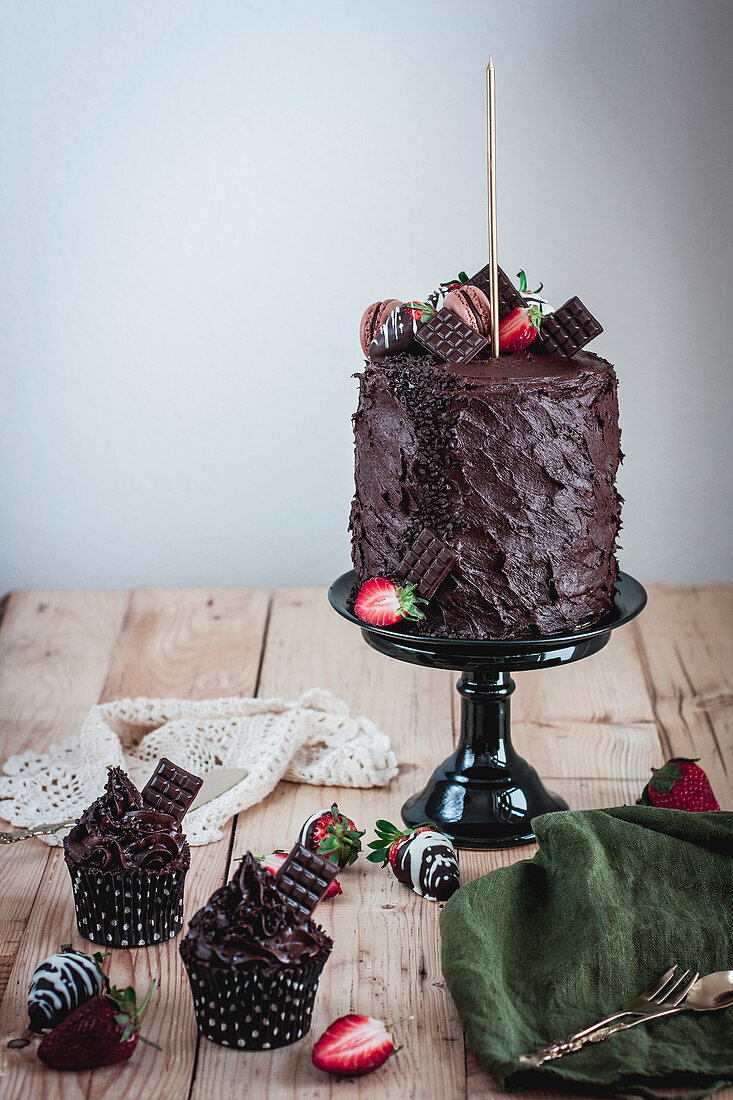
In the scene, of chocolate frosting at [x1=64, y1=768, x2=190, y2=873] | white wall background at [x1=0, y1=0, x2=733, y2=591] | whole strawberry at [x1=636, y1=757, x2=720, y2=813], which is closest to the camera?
chocolate frosting at [x1=64, y1=768, x2=190, y2=873]

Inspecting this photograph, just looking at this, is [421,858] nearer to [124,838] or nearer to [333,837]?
[333,837]

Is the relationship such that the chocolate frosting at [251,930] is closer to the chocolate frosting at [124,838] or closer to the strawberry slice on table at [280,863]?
the chocolate frosting at [124,838]

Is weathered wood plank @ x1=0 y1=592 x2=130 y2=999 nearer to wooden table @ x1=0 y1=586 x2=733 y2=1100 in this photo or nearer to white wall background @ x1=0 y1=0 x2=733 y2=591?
wooden table @ x1=0 y1=586 x2=733 y2=1100

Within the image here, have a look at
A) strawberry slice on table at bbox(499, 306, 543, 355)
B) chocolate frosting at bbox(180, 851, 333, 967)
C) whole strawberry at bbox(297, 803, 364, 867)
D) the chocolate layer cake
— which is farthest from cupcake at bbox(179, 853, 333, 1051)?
strawberry slice on table at bbox(499, 306, 543, 355)

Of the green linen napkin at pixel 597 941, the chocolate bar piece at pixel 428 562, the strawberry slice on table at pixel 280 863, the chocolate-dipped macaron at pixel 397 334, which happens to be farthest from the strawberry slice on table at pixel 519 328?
the strawberry slice on table at pixel 280 863

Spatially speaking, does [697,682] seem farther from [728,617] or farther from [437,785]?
[437,785]

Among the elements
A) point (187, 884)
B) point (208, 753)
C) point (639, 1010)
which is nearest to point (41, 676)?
point (208, 753)
